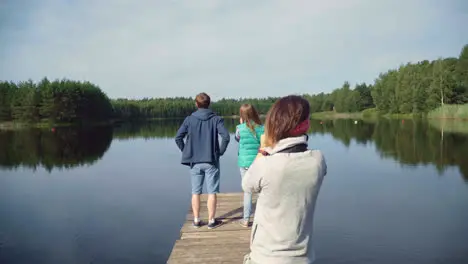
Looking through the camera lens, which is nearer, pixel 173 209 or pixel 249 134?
pixel 249 134

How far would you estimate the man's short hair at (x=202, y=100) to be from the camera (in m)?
5.39

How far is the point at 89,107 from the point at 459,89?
2629 inches

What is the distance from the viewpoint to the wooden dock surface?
195 inches

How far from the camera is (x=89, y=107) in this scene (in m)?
75.9

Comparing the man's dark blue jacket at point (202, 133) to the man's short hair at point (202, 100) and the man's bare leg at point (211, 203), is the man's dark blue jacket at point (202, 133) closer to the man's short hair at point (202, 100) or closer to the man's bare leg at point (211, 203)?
the man's short hair at point (202, 100)

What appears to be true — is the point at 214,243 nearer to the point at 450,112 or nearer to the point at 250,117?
the point at 250,117

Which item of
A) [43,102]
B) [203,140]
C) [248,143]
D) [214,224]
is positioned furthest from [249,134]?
[43,102]

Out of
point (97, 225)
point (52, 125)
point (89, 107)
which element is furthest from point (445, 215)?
point (89, 107)

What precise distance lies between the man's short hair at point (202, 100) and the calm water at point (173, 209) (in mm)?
3939

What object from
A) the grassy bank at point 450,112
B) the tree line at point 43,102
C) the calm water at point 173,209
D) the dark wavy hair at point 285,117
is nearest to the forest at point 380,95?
the tree line at point 43,102

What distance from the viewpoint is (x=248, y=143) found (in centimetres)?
569

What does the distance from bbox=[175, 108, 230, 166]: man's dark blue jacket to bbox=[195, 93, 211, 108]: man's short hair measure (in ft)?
0.24

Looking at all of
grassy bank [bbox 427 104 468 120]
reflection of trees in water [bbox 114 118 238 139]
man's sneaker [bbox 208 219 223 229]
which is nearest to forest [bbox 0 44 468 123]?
grassy bank [bbox 427 104 468 120]

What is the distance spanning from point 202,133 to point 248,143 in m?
0.72
